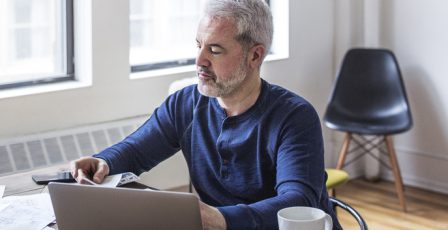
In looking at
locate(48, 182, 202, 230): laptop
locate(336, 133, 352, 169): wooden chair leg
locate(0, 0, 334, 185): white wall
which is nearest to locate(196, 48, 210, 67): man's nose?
locate(48, 182, 202, 230): laptop

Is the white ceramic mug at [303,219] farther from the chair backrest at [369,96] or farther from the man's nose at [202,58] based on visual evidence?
the chair backrest at [369,96]

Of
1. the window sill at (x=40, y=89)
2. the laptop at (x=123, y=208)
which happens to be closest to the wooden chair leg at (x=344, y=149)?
the window sill at (x=40, y=89)

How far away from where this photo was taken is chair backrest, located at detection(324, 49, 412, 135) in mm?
4766

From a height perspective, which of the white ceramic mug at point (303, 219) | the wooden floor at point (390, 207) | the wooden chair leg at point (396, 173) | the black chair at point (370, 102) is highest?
the white ceramic mug at point (303, 219)

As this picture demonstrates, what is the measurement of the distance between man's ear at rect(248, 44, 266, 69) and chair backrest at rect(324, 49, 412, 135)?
93.5 inches

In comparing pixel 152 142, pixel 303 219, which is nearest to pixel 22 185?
pixel 152 142

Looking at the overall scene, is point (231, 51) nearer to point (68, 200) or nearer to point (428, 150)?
point (68, 200)

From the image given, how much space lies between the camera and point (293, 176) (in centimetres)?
217

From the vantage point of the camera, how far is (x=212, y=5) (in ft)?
7.74

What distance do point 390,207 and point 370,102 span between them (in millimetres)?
642

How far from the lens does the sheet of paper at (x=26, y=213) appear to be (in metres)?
2.07

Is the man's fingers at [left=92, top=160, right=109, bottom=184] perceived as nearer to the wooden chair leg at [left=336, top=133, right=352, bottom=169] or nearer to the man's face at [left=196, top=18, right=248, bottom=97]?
the man's face at [left=196, top=18, right=248, bottom=97]

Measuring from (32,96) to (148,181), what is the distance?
2.78ft

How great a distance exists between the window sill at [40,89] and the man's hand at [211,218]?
198cm
